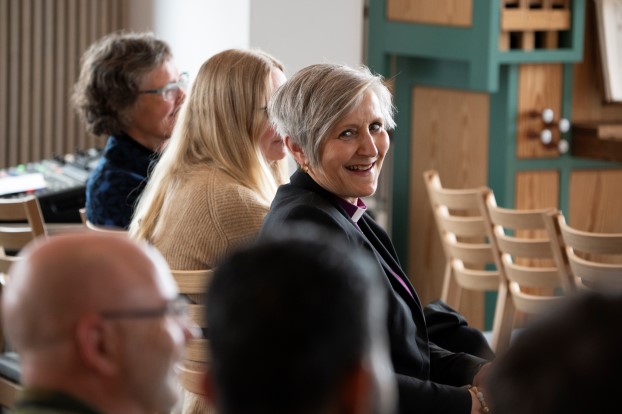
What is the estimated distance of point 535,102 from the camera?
17.7 ft

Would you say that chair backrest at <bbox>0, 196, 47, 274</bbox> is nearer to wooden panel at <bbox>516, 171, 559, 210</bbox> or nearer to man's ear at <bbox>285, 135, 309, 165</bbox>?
man's ear at <bbox>285, 135, 309, 165</bbox>

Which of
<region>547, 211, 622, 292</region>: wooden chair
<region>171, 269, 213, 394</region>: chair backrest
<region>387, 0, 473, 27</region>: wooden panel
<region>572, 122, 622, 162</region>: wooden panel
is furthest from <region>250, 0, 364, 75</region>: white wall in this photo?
<region>171, 269, 213, 394</region>: chair backrest

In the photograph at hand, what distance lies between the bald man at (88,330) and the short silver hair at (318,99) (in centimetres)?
128

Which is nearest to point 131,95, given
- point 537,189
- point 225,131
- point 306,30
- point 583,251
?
point 225,131

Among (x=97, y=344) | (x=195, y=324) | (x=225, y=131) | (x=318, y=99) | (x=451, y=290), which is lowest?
(x=451, y=290)

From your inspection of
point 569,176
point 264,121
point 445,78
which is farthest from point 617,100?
point 264,121

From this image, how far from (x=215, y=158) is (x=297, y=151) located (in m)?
0.30

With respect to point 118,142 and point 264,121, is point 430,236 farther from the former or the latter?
point 264,121

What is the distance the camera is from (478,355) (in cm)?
275

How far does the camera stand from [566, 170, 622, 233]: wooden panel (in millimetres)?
5547

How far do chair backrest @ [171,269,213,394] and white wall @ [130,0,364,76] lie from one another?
2802mm

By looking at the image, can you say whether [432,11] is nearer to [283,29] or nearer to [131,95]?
[283,29]

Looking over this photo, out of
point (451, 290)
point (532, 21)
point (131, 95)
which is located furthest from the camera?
point (532, 21)

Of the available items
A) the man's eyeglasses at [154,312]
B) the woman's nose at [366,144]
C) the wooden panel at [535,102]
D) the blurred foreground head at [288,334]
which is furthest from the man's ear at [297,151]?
the wooden panel at [535,102]
